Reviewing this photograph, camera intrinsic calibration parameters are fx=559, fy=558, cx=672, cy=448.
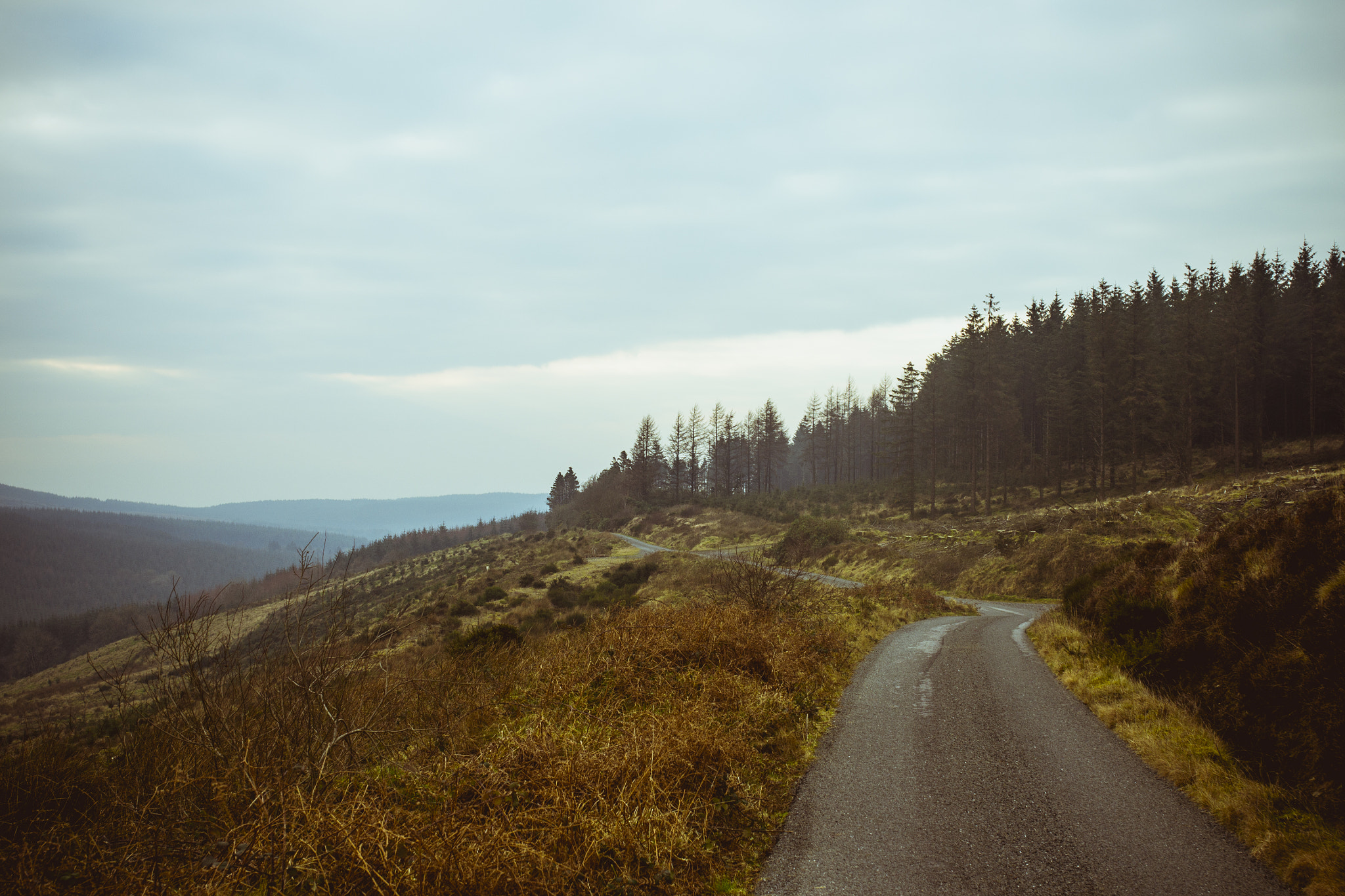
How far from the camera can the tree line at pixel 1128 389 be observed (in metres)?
44.2

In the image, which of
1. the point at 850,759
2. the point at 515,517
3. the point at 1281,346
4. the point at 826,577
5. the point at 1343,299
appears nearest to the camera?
the point at 850,759

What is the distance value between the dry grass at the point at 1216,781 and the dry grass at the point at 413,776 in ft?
12.5

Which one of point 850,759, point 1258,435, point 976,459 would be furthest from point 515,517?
point 850,759

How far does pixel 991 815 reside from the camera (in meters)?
5.32

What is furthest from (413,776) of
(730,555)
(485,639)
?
(730,555)

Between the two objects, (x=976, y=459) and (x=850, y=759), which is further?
(x=976, y=459)

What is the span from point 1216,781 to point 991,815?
2302 millimetres

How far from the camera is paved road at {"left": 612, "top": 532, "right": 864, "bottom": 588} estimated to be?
73.3 feet

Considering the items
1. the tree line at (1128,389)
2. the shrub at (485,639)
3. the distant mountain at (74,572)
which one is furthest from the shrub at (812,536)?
the distant mountain at (74,572)

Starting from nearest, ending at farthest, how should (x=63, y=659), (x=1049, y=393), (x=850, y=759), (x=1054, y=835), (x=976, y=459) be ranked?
1. (x=1054, y=835)
2. (x=850, y=759)
3. (x=1049, y=393)
4. (x=976, y=459)
5. (x=63, y=659)

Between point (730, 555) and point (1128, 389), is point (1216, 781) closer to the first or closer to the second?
point (730, 555)

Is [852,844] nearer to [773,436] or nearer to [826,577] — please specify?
[826,577]

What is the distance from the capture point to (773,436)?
92.2 m

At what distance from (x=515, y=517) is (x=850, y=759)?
135 metres
